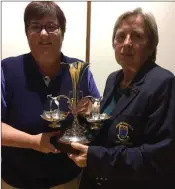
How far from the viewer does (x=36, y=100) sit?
3.51 feet

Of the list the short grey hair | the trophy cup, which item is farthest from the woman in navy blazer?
the trophy cup

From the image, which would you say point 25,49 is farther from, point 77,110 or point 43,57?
point 77,110

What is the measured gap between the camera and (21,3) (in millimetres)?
1094

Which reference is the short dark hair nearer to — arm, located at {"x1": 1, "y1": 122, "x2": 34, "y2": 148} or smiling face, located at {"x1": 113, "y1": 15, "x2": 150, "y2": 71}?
smiling face, located at {"x1": 113, "y1": 15, "x2": 150, "y2": 71}

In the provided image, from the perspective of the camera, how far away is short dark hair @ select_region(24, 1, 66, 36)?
1031mm

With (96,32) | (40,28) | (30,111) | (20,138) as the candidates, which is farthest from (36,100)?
(96,32)

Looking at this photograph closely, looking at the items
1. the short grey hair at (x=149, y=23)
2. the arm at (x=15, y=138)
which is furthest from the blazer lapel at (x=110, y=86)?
the arm at (x=15, y=138)

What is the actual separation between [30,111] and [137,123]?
1.30 feet

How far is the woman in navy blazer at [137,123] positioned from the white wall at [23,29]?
0.23m

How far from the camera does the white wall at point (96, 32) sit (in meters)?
1.11

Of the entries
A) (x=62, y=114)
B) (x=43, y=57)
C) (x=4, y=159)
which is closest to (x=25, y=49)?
(x=43, y=57)

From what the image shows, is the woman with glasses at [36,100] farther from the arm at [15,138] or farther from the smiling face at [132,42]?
the smiling face at [132,42]

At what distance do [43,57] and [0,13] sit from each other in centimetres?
23

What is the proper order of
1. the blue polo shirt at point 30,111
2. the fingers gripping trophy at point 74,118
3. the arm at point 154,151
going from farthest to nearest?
the blue polo shirt at point 30,111
the fingers gripping trophy at point 74,118
the arm at point 154,151
